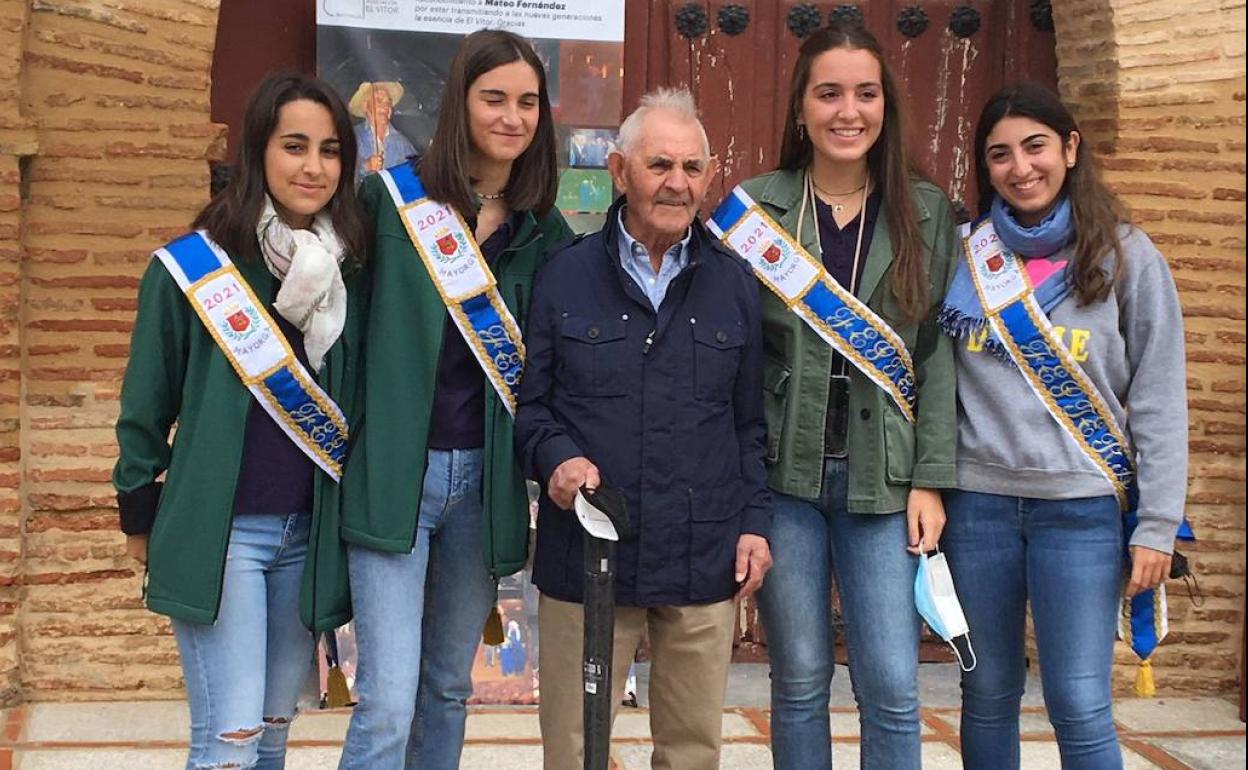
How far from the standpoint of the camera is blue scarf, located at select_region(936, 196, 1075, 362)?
341 cm

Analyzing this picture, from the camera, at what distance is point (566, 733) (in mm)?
3320

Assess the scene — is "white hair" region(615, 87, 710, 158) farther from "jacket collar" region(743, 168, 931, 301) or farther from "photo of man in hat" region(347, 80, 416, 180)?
"photo of man in hat" region(347, 80, 416, 180)

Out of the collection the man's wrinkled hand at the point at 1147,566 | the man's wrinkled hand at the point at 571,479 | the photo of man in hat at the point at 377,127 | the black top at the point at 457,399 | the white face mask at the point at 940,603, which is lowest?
the white face mask at the point at 940,603

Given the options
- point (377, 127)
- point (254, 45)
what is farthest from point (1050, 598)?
point (254, 45)

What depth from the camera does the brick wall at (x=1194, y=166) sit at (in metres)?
5.16

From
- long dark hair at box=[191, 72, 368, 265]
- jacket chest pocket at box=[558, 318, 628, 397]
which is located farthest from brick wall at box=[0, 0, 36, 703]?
jacket chest pocket at box=[558, 318, 628, 397]

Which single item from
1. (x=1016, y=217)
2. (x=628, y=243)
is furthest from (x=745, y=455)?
(x=1016, y=217)

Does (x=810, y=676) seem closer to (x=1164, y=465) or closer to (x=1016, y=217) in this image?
(x=1164, y=465)

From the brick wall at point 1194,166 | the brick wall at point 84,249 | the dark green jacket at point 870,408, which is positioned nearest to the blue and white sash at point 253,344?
the dark green jacket at point 870,408

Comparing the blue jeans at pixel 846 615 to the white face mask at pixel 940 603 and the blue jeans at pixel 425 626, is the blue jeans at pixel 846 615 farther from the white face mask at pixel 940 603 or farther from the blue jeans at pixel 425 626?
the blue jeans at pixel 425 626

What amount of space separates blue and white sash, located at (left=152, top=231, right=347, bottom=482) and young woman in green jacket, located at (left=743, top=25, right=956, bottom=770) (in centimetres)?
95

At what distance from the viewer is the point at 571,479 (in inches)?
122

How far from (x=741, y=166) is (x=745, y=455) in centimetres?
232

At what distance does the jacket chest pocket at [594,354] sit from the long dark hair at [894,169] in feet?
2.06
